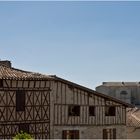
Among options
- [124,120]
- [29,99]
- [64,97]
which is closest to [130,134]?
[124,120]

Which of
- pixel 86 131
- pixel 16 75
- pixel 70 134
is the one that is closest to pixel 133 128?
pixel 86 131

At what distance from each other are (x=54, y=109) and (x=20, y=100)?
2.85 m

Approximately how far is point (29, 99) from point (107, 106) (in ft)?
22.0

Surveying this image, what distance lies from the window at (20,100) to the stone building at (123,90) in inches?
1859

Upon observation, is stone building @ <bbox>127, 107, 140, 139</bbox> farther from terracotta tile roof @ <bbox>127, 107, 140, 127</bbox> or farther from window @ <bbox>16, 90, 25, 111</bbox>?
window @ <bbox>16, 90, 25, 111</bbox>

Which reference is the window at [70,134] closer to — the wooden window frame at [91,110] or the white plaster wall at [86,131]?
the white plaster wall at [86,131]

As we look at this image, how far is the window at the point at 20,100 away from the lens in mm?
29078

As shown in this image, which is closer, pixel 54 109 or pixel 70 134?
pixel 54 109

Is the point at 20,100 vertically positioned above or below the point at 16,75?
below

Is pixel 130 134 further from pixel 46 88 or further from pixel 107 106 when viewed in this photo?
pixel 46 88

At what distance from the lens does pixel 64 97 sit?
3098cm

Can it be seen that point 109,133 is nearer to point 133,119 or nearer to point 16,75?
point 133,119

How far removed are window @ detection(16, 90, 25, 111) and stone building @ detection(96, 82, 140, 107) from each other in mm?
47212

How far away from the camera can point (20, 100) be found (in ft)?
96.0
